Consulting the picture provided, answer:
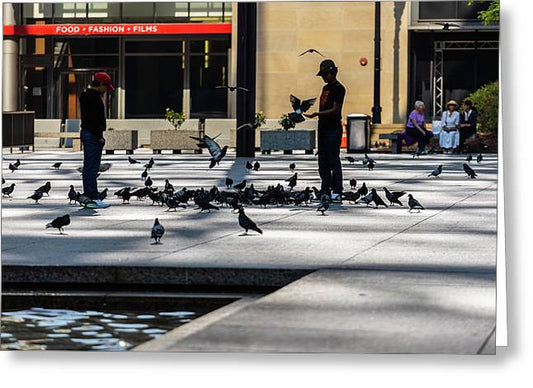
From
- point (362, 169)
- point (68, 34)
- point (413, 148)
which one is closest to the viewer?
point (362, 169)

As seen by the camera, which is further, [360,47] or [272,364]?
[360,47]

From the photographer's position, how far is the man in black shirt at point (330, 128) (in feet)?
46.2

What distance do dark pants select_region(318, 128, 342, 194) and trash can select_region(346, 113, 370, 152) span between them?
19.9 metres

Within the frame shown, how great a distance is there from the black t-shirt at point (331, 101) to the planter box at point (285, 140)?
17.9m

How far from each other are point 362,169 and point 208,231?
1270cm

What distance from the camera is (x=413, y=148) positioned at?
116 feet

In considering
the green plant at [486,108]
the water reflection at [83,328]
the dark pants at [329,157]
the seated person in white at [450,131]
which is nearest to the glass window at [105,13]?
the green plant at [486,108]

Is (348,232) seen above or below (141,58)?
below

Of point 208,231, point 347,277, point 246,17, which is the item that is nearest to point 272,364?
point 347,277

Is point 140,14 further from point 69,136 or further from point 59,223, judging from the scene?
point 59,223

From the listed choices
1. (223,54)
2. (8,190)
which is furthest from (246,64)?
(223,54)

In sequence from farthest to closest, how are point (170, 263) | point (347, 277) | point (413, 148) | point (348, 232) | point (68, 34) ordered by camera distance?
1. point (68, 34)
2. point (413, 148)
3. point (348, 232)
4. point (170, 263)
5. point (347, 277)

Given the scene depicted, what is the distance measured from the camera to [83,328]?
7324 mm

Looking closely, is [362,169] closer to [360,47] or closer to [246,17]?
[246,17]
